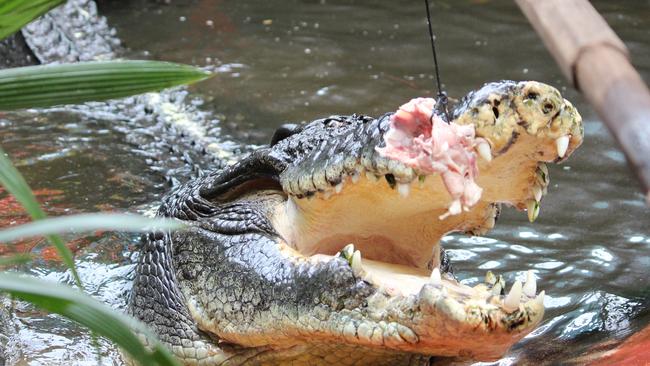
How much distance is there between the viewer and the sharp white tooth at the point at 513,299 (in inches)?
77.3

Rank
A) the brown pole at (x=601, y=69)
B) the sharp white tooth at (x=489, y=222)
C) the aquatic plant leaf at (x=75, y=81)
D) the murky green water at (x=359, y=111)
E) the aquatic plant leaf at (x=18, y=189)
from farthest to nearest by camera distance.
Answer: the murky green water at (x=359, y=111)
the sharp white tooth at (x=489, y=222)
the aquatic plant leaf at (x=75, y=81)
the brown pole at (x=601, y=69)
the aquatic plant leaf at (x=18, y=189)

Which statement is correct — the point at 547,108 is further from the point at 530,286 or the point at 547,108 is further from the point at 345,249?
the point at 345,249

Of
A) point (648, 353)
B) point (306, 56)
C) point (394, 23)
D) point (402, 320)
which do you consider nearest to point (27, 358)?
point (402, 320)

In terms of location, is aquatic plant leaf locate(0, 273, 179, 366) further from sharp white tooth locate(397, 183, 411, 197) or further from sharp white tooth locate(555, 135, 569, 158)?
sharp white tooth locate(555, 135, 569, 158)

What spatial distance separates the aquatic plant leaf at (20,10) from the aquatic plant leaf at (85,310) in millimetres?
455

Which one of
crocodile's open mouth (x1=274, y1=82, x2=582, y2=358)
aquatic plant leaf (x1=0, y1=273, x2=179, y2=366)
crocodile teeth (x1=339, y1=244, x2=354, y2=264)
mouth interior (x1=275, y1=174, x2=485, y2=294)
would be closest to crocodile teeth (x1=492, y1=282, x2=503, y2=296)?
crocodile's open mouth (x1=274, y1=82, x2=582, y2=358)

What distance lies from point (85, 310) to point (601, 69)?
83 cm

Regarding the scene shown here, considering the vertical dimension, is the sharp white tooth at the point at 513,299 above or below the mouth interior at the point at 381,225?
above

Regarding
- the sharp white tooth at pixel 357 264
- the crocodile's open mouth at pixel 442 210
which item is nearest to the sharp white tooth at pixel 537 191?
the crocodile's open mouth at pixel 442 210

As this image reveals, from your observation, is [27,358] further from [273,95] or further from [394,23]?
[394,23]

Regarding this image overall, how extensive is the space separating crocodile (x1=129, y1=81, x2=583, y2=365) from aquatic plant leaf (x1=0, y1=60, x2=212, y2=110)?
12.4 inches

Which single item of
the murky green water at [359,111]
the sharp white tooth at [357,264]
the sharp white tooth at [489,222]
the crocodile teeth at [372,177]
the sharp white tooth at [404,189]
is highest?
the sharp white tooth at [404,189]

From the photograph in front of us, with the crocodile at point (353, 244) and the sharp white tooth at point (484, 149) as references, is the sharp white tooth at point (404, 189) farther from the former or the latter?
the sharp white tooth at point (484, 149)

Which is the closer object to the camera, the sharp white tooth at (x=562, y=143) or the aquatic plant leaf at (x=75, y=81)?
the aquatic plant leaf at (x=75, y=81)
